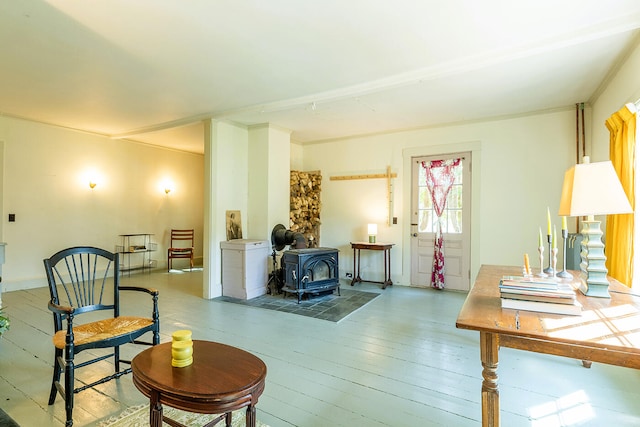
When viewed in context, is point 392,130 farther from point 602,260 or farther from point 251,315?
point 602,260

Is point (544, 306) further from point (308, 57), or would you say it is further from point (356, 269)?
point (356, 269)

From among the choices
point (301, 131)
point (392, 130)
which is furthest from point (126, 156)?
point (392, 130)

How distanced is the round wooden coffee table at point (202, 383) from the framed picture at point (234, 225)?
134 inches

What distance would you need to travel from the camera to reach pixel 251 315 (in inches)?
154

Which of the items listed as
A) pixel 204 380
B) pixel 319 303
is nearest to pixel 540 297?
pixel 204 380

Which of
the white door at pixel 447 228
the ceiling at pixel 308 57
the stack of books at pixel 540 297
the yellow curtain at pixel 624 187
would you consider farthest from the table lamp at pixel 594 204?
the white door at pixel 447 228

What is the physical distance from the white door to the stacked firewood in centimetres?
176

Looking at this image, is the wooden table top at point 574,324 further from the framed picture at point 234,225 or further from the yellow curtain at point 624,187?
the framed picture at point 234,225

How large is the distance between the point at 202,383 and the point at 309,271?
125 inches

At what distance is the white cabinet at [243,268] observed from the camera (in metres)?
4.67

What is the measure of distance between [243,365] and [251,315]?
8.00ft

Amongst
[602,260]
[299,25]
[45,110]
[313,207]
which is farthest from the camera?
[313,207]

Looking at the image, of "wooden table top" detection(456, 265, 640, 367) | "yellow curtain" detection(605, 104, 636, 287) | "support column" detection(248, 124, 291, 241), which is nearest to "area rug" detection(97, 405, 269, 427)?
"wooden table top" detection(456, 265, 640, 367)

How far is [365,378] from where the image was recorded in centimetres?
238
